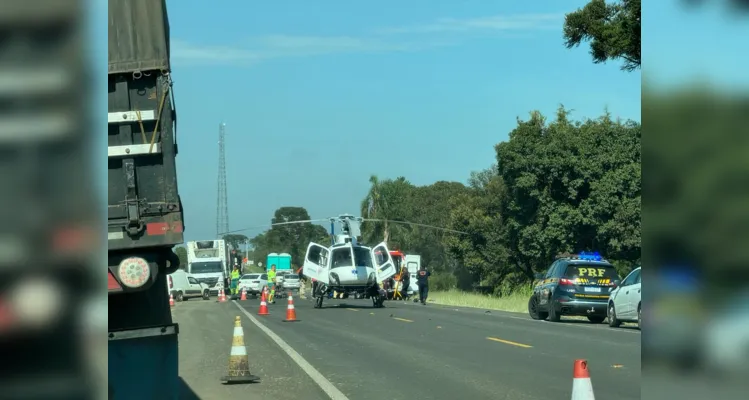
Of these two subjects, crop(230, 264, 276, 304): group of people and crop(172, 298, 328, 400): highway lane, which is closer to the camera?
crop(172, 298, 328, 400): highway lane

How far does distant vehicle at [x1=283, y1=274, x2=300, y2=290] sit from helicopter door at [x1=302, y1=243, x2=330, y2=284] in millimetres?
36092

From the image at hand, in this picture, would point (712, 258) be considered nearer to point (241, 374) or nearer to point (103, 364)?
point (103, 364)

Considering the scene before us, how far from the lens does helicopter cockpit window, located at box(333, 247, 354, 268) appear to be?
136 feet

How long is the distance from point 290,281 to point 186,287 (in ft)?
73.6

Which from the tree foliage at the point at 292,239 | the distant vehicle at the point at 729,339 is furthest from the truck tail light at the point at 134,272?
the tree foliage at the point at 292,239

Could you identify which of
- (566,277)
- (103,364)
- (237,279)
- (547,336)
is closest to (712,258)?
(103,364)

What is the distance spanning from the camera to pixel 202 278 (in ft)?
197

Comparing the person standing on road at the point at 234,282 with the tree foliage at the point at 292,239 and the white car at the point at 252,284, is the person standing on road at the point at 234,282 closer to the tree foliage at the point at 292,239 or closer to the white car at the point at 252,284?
the white car at the point at 252,284

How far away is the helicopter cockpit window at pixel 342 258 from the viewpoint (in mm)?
41375

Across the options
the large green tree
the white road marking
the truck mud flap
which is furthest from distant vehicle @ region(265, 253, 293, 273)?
the truck mud flap

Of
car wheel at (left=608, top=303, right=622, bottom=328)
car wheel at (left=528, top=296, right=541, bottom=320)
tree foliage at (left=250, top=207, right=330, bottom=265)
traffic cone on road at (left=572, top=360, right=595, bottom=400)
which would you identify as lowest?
tree foliage at (left=250, top=207, right=330, bottom=265)

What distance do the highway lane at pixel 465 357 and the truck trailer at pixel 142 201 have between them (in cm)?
531

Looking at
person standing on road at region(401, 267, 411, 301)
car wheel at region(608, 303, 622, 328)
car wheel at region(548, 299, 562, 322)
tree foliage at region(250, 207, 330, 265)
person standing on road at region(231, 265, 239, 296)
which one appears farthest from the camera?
tree foliage at region(250, 207, 330, 265)

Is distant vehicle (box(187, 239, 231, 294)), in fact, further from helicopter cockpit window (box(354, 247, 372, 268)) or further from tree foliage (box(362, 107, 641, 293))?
helicopter cockpit window (box(354, 247, 372, 268))
